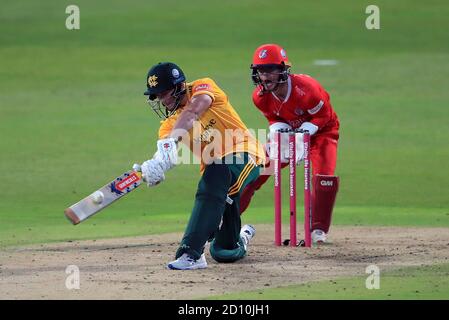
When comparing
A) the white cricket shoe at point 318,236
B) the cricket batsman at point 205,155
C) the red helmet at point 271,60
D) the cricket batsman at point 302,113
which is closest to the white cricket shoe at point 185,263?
the cricket batsman at point 205,155

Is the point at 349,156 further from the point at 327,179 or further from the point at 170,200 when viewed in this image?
the point at 327,179

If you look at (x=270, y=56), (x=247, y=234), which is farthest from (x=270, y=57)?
(x=247, y=234)

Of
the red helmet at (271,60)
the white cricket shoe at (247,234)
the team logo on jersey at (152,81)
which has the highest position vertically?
the red helmet at (271,60)

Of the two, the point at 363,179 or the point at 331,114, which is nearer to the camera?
the point at 331,114

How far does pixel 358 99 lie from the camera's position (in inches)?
919

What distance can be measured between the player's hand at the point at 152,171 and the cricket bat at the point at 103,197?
0.16 m

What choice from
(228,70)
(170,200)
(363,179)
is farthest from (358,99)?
(170,200)

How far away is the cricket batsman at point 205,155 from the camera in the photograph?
10.0 meters

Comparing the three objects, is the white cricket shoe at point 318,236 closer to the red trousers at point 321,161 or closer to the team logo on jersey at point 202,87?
the red trousers at point 321,161

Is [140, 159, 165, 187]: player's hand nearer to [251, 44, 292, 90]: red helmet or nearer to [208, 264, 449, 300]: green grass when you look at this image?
[208, 264, 449, 300]: green grass

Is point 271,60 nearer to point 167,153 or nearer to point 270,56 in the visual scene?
point 270,56

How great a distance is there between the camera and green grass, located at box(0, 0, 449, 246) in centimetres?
1513
